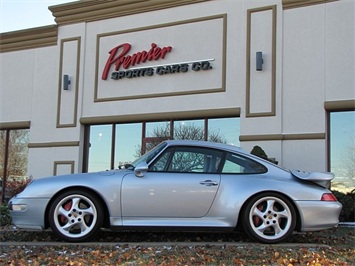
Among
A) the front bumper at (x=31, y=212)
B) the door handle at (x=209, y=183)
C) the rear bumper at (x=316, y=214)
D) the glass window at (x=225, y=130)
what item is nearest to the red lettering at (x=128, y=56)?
the glass window at (x=225, y=130)

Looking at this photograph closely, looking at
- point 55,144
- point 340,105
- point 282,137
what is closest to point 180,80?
point 282,137

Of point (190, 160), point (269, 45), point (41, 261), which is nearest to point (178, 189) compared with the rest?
point (190, 160)

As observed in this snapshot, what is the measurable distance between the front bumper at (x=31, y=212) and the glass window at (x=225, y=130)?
7.31m

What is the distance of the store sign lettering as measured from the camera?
40.7 ft

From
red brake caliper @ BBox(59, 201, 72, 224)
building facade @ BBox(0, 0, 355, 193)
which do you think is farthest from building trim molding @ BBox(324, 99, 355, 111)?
red brake caliper @ BBox(59, 201, 72, 224)

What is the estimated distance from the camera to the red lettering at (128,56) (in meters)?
12.9

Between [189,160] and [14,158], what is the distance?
11476mm

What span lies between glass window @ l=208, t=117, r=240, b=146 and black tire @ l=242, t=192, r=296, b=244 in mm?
6680

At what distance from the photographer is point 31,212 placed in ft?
17.4

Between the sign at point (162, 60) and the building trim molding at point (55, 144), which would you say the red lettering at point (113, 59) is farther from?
the building trim molding at point (55, 144)

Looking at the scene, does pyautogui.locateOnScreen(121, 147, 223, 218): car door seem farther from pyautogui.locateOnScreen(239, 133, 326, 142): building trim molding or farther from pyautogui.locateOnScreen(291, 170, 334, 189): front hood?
pyautogui.locateOnScreen(239, 133, 326, 142): building trim molding

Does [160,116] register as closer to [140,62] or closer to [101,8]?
[140,62]

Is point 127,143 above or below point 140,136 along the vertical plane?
below

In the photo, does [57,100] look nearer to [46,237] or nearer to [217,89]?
[217,89]
